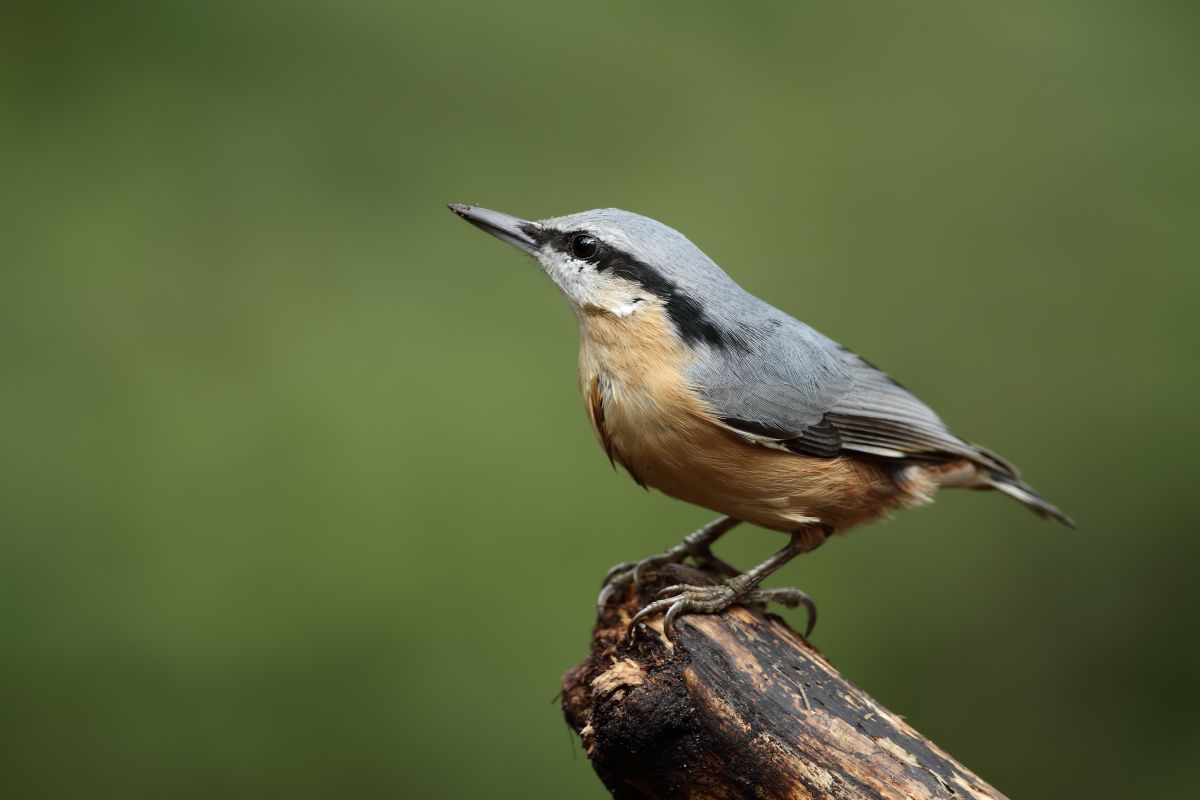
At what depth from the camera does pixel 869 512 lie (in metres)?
3.05

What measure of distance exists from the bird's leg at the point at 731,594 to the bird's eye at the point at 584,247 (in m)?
0.88

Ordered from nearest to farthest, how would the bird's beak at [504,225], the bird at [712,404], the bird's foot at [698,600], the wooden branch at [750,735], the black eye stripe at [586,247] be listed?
1. the wooden branch at [750,735]
2. the bird's foot at [698,600]
3. the bird at [712,404]
4. the black eye stripe at [586,247]
5. the bird's beak at [504,225]

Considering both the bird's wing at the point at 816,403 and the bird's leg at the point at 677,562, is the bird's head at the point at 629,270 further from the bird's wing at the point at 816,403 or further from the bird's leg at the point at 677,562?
the bird's leg at the point at 677,562

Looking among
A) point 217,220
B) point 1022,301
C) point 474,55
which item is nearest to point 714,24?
point 474,55

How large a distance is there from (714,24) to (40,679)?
3676 mm

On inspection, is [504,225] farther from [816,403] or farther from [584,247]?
[816,403]

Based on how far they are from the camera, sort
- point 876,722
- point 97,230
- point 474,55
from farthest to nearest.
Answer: point 474,55 < point 97,230 < point 876,722

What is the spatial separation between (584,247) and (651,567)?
2.92 ft

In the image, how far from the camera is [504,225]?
3.01 m

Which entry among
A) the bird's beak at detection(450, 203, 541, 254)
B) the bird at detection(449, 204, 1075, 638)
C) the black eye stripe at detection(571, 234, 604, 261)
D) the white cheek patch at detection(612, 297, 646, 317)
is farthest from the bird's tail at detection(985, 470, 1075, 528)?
the bird's beak at detection(450, 203, 541, 254)

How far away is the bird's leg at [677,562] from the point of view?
9.87 feet

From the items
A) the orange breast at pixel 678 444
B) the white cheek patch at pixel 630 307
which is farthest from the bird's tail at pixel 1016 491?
the white cheek patch at pixel 630 307

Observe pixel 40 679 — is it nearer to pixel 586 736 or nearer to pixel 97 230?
pixel 97 230

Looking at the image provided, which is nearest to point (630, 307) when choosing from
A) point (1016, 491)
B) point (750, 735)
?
point (750, 735)
